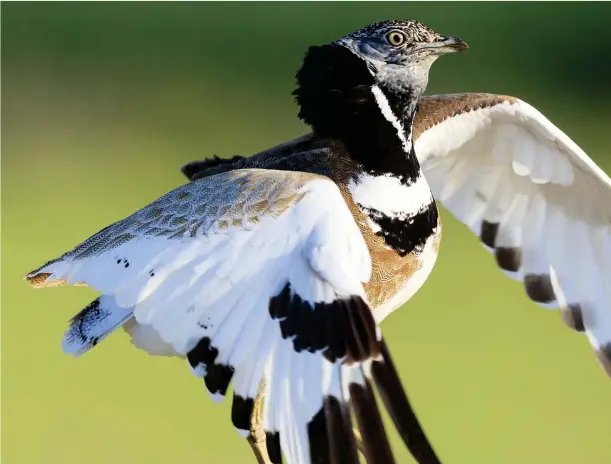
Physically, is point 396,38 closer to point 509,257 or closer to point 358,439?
point 509,257

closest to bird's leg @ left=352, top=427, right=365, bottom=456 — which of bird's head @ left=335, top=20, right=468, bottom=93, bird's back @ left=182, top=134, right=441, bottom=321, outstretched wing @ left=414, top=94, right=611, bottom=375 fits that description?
bird's back @ left=182, top=134, right=441, bottom=321

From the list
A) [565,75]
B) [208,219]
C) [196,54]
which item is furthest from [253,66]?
[208,219]

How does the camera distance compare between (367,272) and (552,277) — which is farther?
(552,277)

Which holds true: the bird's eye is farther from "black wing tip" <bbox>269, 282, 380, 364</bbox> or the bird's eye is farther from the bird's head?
"black wing tip" <bbox>269, 282, 380, 364</bbox>

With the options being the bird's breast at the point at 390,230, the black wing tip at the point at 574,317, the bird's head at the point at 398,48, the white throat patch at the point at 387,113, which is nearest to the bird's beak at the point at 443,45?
the bird's head at the point at 398,48

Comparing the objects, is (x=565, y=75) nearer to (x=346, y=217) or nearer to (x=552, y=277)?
(x=552, y=277)
